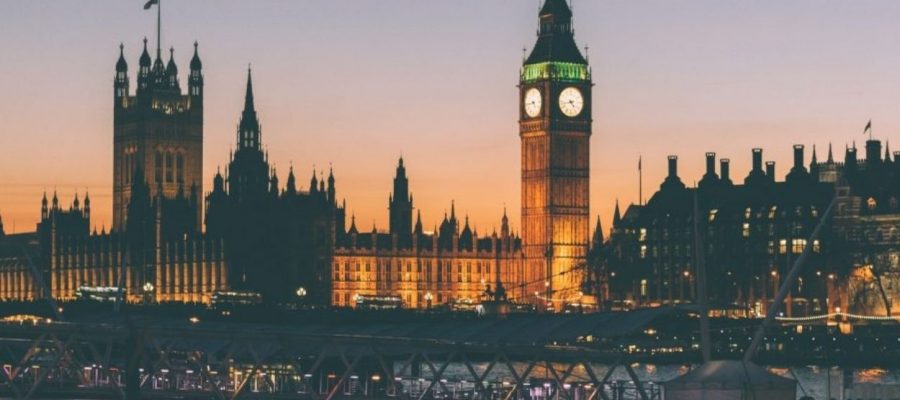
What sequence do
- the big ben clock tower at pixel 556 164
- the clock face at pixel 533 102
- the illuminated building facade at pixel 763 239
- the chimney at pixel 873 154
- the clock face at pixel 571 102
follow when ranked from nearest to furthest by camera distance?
the illuminated building facade at pixel 763 239, the chimney at pixel 873 154, the big ben clock tower at pixel 556 164, the clock face at pixel 533 102, the clock face at pixel 571 102

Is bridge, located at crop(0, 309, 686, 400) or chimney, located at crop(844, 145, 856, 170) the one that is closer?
bridge, located at crop(0, 309, 686, 400)

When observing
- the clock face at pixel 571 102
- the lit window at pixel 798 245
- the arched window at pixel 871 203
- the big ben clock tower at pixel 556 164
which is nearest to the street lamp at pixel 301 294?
the big ben clock tower at pixel 556 164

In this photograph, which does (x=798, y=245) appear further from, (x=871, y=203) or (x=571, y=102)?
(x=571, y=102)

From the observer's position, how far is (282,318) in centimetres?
16800

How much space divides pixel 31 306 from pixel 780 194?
49412 millimetres

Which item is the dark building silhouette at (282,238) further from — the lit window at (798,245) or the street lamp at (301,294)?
the lit window at (798,245)

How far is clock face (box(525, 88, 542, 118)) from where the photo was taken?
19438 centimetres

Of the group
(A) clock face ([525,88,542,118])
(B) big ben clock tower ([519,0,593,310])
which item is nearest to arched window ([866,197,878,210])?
(B) big ben clock tower ([519,0,593,310])

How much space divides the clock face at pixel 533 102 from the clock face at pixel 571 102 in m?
1.52

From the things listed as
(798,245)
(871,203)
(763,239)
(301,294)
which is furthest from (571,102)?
(871,203)

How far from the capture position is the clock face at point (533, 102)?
194375mm

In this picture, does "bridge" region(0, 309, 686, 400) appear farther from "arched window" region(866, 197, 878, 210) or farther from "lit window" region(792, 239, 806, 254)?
"arched window" region(866, 197, 878, 210)

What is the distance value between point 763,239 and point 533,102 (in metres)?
20.0

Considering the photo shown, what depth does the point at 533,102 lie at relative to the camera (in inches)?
7667
